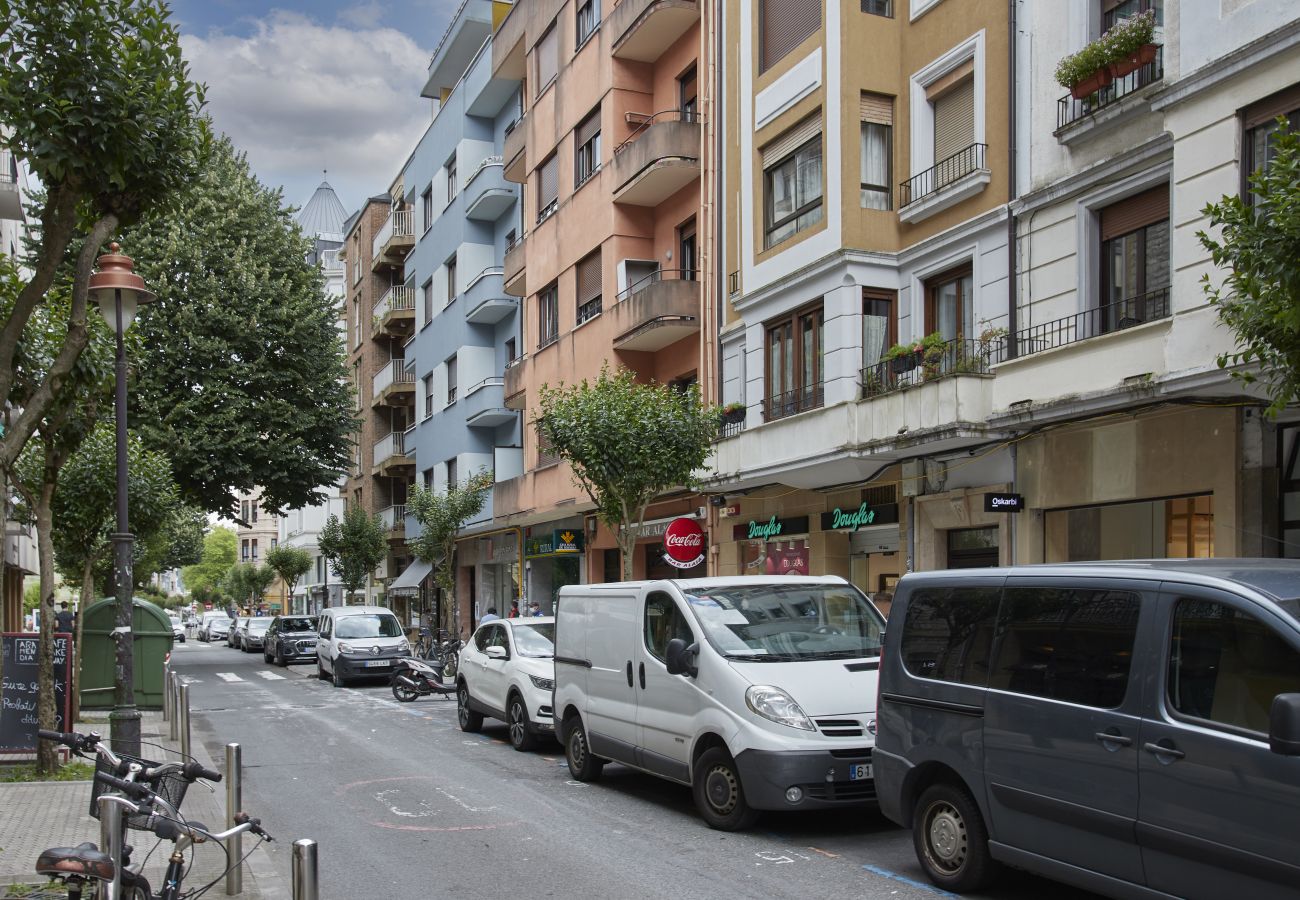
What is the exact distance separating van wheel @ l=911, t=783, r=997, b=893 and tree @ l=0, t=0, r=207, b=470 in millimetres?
6371

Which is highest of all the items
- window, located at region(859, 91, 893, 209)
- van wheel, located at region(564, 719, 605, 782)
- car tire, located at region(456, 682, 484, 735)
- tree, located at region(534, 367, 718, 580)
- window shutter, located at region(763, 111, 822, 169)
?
window shutter, located at region(763, 111, 822, 169)

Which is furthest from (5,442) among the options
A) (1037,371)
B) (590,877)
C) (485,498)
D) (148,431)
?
(485,498)

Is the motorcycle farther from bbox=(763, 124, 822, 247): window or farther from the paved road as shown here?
bbox=(763, 124, 822, 247): window

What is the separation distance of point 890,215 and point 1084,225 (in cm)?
414

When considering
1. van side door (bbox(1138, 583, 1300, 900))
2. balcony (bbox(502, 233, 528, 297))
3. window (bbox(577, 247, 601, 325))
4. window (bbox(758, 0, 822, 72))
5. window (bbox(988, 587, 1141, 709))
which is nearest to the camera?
van side door (bbox(1138, 583, 1300, 900))

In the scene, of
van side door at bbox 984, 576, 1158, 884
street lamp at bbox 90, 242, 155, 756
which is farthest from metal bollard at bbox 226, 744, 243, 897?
van side door at bbox 984, 576, 1158, 884

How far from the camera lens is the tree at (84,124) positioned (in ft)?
28.7

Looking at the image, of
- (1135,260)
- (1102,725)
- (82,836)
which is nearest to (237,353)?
(1135,260)

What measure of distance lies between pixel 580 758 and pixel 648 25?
18227mm

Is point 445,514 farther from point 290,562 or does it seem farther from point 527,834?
point 290,562

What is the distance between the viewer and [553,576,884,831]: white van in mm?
9453

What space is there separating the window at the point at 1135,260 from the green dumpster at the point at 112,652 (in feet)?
46.8

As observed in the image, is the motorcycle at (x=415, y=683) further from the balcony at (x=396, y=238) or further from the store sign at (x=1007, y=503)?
the balcony at (x=396, y=238)

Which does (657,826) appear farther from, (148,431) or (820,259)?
(148,431)
